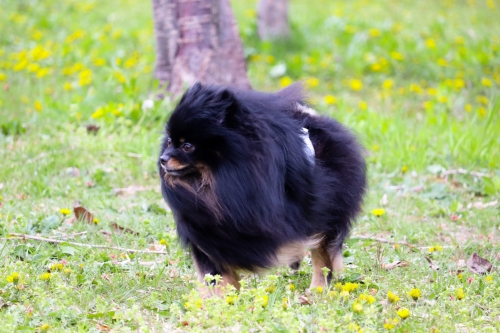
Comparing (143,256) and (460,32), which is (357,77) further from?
(143,256)

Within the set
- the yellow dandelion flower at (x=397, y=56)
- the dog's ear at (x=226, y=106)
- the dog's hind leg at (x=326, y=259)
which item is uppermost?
the dog's ear at (x=226, y=106)

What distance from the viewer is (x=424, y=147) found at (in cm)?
623

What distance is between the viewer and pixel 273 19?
991 cm

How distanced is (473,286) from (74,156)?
3.78 m

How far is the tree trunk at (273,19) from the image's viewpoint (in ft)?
32.4

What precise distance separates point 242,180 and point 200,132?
0.31 m

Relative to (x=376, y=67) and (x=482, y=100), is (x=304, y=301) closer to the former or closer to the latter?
(x=482, y=100)

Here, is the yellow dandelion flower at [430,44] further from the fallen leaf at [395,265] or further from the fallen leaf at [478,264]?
the fallen leaf at [395,265]

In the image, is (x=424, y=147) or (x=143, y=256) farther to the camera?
(x=424, y=147)

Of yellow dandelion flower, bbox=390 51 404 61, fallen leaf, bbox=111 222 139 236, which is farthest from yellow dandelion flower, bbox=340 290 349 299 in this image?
yellow dandelion flower, bbox=390 51 404 61

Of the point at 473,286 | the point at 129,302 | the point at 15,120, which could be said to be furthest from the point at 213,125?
the point at 15,120

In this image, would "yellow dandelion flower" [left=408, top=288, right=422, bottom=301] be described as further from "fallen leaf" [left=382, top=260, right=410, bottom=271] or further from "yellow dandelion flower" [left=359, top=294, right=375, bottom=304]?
"fallen leaf" [left=382, top=260, right=410, bottom=271]

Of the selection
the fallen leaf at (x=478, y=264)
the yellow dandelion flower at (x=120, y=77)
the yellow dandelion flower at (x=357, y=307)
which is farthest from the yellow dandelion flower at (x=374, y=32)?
the yellow dandelion flower at (x=357, y=307)

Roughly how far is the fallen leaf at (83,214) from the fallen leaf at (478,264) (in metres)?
2.57
